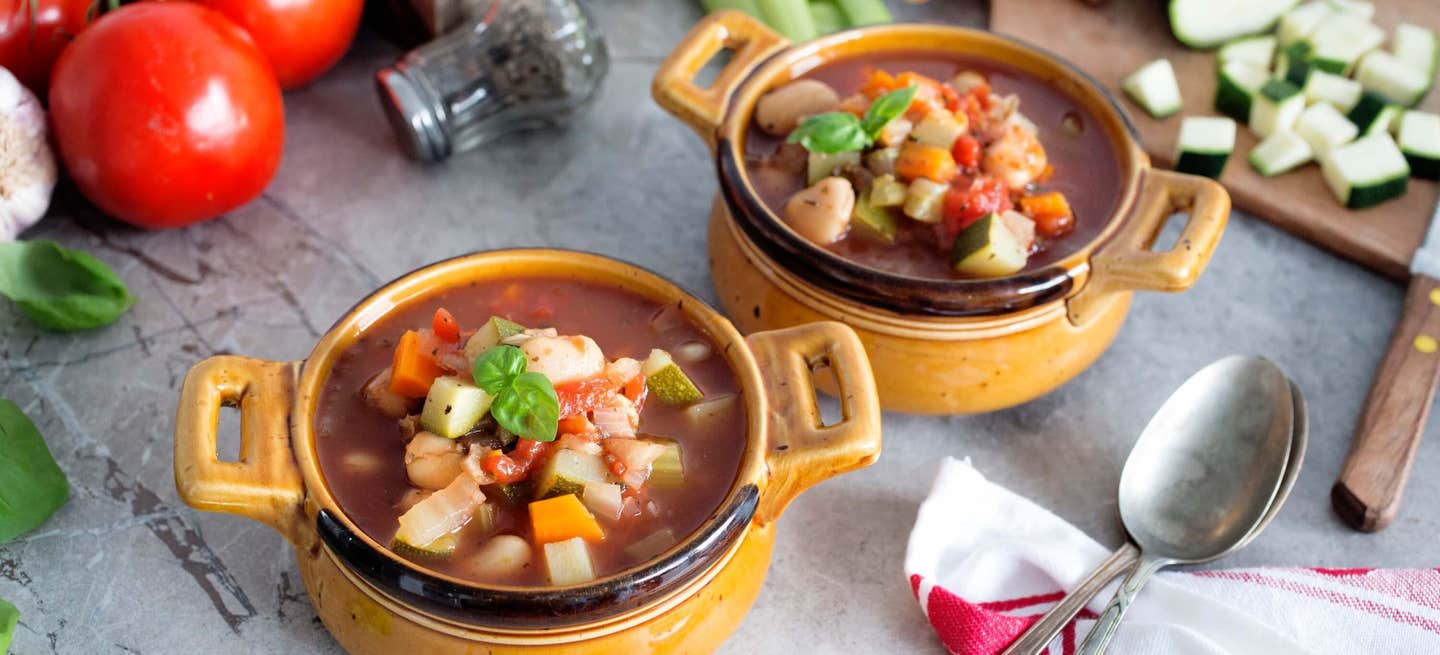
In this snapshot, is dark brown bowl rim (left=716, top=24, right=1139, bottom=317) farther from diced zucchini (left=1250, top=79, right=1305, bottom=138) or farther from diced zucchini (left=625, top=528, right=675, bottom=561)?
diced zucchini (left=1250, top=79, right=1305, bottom=138)

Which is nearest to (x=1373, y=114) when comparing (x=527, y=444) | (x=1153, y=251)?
(x=1153, y=251)

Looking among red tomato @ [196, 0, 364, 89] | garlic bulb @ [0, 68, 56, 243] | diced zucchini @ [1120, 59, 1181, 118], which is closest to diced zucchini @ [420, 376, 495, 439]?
garlic bulb @ [0, 68, 56, 243]

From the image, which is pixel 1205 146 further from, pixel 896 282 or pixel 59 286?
pixel 59 286

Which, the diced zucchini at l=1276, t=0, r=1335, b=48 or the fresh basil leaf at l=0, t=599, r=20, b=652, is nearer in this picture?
the fresh basil leaf at l=0, t=599, r=20, b=652

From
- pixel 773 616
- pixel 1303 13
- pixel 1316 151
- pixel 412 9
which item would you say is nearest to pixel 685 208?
pixel 412 9

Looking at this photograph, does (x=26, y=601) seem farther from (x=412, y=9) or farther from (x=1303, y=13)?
(x=1303, y=13)

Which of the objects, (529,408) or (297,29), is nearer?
(529,408)

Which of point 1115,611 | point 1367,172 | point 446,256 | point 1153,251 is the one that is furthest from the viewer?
point 1367,172
